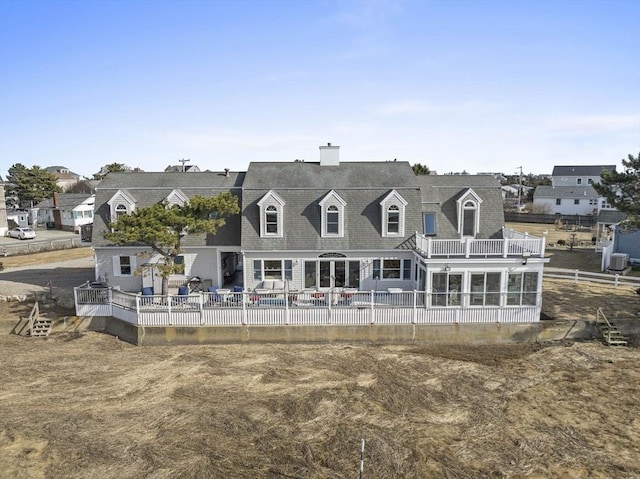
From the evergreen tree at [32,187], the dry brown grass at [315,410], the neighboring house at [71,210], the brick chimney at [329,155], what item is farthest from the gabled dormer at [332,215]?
the evergreen tree at [32,187]

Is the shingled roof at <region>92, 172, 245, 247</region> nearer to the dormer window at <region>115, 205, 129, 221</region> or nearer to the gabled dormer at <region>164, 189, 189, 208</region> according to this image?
the gabled dormer at <region>164, 189, 189, 208</region>

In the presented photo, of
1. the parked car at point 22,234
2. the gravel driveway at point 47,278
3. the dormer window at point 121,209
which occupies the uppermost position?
the dormer window at point 121,209

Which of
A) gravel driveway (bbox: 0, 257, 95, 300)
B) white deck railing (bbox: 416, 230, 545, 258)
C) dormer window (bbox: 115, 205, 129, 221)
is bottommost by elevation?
gravel driveway (bbox: 0, 257, 95, 300)

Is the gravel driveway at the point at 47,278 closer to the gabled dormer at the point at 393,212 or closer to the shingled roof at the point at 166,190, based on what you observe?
the shingled roof at the point at 166,190

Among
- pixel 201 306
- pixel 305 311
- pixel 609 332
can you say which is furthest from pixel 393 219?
pixel 609 332

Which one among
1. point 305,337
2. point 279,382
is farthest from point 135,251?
point 279,382

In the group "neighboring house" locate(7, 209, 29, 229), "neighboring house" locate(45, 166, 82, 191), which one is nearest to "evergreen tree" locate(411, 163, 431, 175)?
"neighboring house" locate(7, 209, 29, 229)
